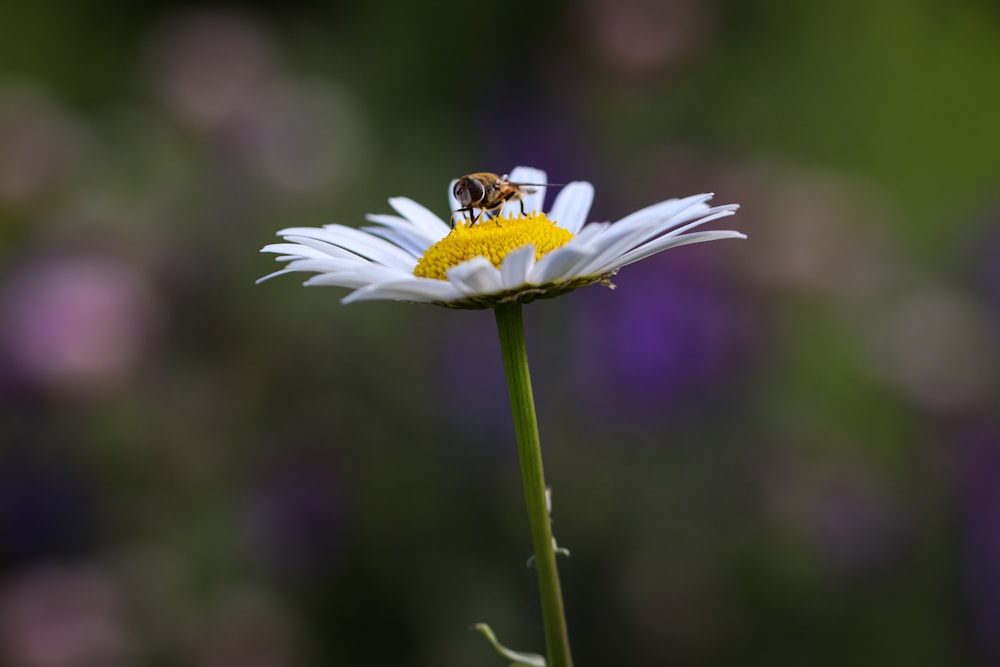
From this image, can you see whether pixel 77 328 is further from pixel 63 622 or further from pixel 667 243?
pixel 667 243

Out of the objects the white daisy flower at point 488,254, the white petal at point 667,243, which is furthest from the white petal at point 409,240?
the white petal at point 667,243

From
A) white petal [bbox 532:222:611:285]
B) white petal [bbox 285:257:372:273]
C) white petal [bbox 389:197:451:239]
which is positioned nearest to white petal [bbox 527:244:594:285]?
white petal [bbox 532:222:611:285]

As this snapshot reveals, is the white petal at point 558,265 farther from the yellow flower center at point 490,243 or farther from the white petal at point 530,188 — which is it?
the white petal at point 530,188

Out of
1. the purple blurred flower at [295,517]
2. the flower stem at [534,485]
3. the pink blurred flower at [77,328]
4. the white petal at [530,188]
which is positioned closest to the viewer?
the flower stem at [534,485]

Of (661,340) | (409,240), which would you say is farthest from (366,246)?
(661,340)

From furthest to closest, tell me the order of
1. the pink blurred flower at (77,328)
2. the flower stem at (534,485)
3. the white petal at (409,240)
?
the pink blurred flower at (77,328), the white petal at (409,240), the flower stem at (534,485)

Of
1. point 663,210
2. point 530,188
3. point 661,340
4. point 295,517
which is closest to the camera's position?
point 663,210
